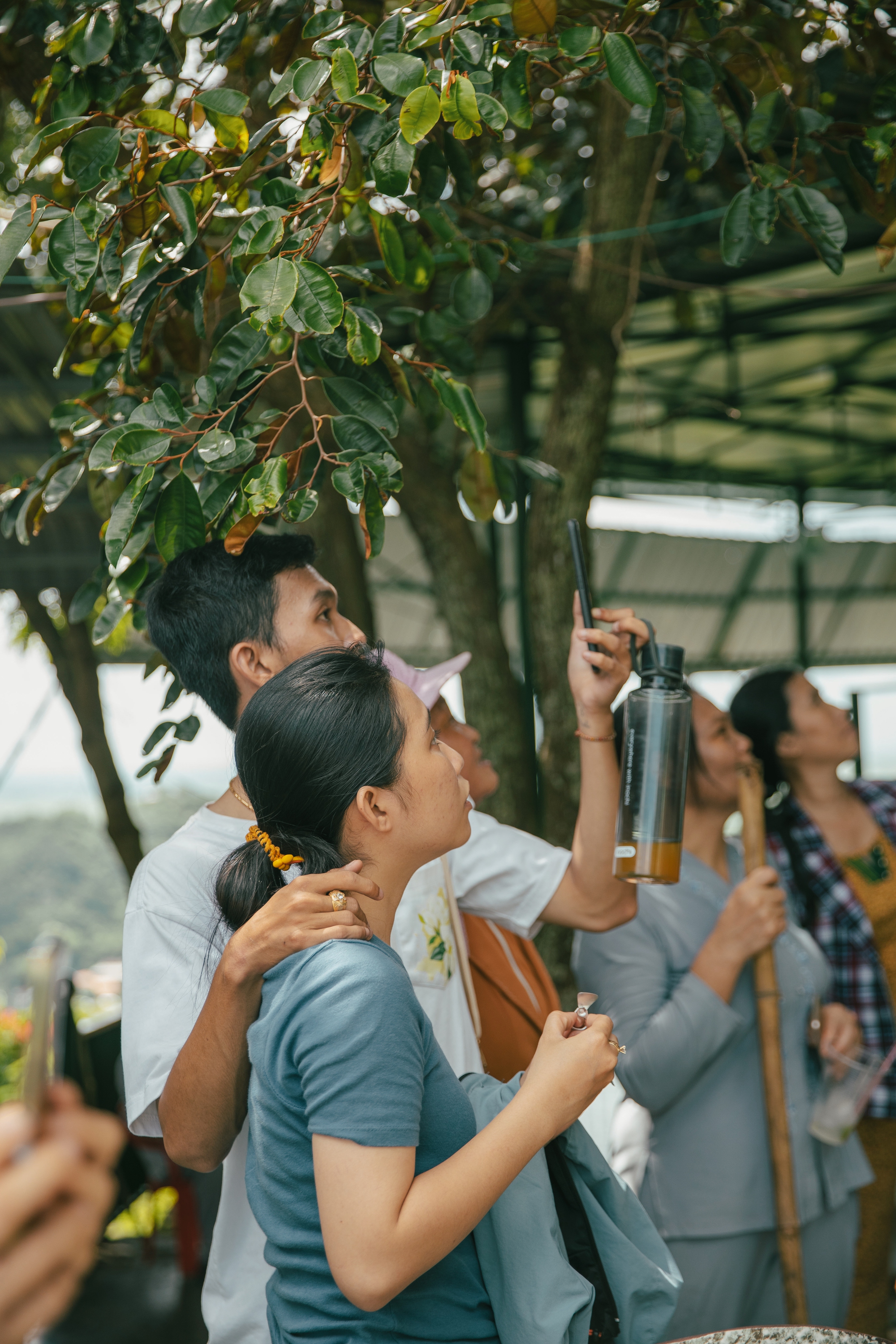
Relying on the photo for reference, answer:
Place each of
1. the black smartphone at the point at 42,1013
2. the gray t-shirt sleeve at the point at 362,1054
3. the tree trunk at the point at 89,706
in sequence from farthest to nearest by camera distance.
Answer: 1. the tree trunk at the point at 89,706
2. the gray t-shirt sleeve at the point at 362,1054
3. the black smartphone at the point at 42,1013

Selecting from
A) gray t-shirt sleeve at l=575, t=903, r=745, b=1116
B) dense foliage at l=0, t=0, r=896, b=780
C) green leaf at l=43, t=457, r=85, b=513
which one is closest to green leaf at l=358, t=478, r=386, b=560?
Result: dense foliage at l=0, t=0, r=896, b=780

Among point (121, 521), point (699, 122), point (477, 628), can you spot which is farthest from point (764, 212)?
point (477, 628)

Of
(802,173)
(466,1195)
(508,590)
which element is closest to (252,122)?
(802,173)

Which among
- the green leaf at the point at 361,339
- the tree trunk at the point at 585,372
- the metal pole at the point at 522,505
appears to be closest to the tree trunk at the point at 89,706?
the metal pole at the point at 522,505

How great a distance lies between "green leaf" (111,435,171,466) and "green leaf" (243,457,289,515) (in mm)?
125

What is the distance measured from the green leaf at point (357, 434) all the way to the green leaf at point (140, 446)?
0.23 meters

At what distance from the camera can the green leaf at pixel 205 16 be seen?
1.53 meters

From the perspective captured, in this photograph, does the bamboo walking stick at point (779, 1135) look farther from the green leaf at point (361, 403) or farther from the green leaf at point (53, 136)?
the green leaf at point (53, 136)

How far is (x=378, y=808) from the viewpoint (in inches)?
47.7

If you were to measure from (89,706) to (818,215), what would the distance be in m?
3.73

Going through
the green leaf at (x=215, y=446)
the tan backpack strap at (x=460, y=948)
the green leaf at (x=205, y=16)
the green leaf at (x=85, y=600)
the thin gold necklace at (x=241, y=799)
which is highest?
the green leaf at (x=205, y=16)

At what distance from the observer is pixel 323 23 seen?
1.47 meters

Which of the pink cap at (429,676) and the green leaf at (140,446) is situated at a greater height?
the green leaf at (140,446)

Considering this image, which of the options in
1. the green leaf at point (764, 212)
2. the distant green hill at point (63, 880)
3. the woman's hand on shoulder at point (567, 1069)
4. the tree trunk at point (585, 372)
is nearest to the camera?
the woman's hand on shoulder at point (567, 1069)
